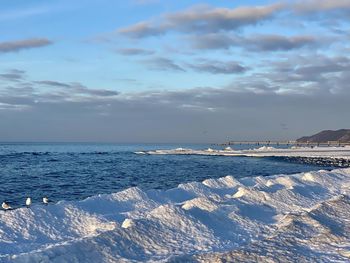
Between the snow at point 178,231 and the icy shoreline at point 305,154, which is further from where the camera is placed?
the icy shoreline at point 305,154

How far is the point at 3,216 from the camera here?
39.2ft

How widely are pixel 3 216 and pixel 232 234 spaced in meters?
6.08

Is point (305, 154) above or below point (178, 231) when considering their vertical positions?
below

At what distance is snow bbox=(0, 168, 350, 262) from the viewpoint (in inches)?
371

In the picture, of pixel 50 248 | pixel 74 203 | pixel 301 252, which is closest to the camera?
pixel 50 248

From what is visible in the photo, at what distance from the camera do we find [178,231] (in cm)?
1125

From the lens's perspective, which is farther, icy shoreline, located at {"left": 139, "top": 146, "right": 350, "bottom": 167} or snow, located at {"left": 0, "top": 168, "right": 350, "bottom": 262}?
icy shoreline, located at {"left": 139, "top": 146, "right": 350, "bottom": 167}

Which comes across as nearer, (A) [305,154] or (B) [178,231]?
(B) [178,231]

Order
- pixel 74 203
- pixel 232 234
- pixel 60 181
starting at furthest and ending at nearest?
pixel 60 181 → pixel 74 203 → pixel 232 234

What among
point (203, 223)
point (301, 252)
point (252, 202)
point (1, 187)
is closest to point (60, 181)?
point (1, 187)

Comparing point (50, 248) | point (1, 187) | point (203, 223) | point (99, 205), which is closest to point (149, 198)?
point (99, 205)

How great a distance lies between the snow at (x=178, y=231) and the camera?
9414mm

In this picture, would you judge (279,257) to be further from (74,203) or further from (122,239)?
(74,203)

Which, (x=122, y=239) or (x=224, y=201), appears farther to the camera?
(x=224, y=201)
